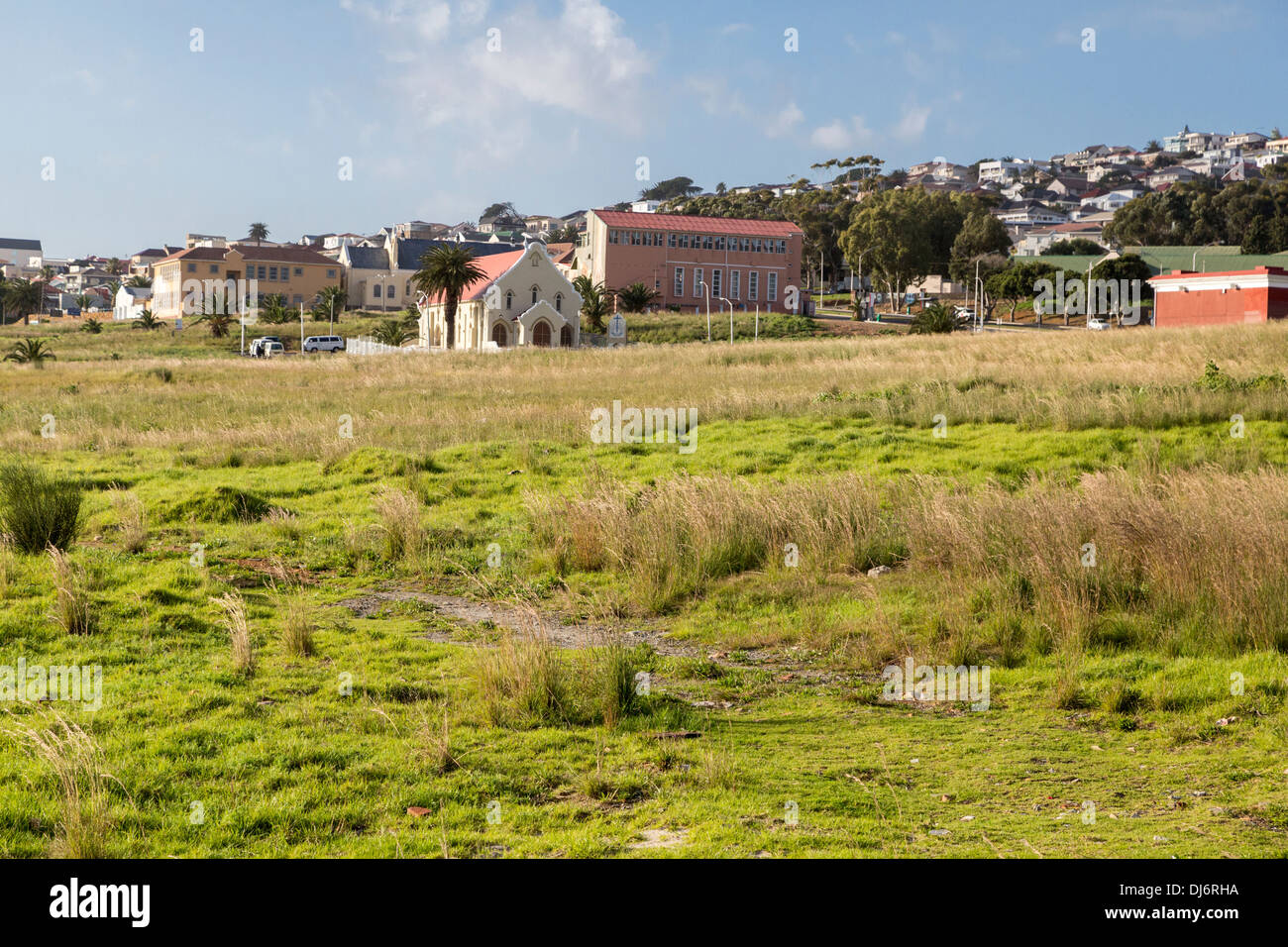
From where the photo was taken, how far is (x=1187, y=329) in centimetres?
4231

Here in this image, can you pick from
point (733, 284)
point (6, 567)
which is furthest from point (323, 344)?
point (6, 567)

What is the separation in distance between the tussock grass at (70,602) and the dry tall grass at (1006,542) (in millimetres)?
5142

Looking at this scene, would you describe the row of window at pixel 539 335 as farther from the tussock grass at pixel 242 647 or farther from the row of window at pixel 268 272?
the tussock grass at pixel 242 647

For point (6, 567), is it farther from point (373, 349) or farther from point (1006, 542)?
point (373, 349)

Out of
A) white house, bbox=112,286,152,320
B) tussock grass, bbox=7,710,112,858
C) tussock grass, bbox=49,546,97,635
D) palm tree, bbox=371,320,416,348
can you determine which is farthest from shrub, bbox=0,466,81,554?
white house, bbox=112,286,152,320

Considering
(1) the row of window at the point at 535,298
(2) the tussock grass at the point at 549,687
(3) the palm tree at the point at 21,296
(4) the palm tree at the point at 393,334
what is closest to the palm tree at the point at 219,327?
(4) the palm tree at the point at 393,334

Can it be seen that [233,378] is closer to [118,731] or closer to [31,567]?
[31,567]

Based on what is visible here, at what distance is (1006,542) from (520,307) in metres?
66.1

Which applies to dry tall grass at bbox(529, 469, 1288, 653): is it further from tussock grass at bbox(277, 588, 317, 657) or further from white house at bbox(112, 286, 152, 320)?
white house at bbox(112, 286, 152, 320)

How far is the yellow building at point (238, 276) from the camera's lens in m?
111

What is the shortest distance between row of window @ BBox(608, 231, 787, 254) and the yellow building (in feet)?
110

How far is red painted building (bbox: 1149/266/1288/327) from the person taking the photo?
2196 inches

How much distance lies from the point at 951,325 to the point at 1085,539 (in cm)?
5700
